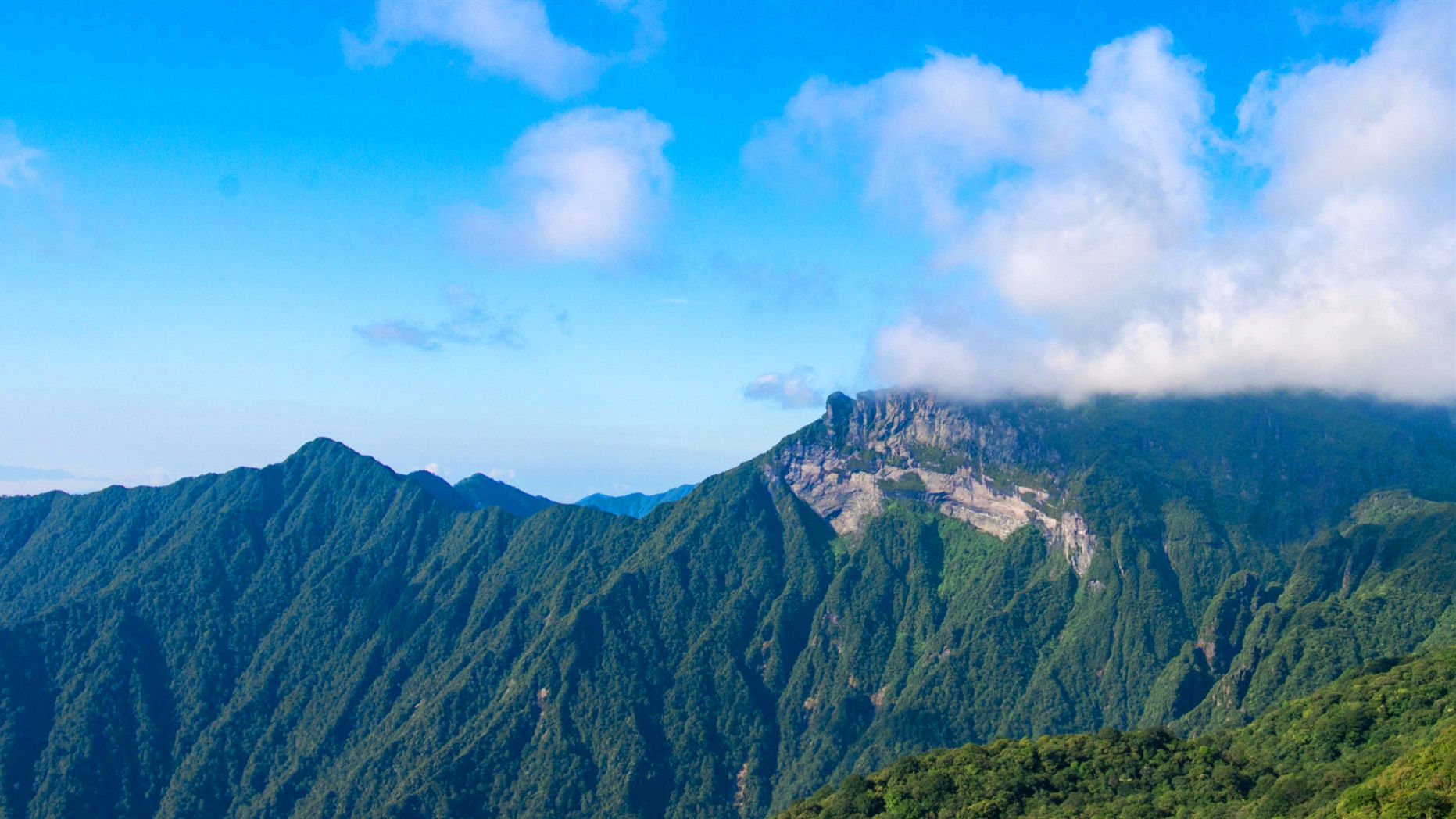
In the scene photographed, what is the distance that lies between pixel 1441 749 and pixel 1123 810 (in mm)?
31528

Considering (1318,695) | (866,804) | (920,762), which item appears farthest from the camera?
(1318,695)

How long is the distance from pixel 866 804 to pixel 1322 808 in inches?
1835

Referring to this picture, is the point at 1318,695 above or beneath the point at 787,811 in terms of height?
above

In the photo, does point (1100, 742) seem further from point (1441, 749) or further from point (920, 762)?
point (1441, 749)

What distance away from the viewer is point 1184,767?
13062 cm

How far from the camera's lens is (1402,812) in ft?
285

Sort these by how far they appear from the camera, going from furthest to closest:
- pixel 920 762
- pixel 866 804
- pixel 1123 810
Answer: pixel 920 762, pixel 866 804, pixel 1123 810

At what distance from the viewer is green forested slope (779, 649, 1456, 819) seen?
387 feet

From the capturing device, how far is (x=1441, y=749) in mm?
98062

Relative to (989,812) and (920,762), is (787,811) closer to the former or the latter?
(920,762)

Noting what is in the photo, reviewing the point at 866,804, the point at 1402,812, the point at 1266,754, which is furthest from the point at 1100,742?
the point at 1402,812

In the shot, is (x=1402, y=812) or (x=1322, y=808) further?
(x=1322, y=808)

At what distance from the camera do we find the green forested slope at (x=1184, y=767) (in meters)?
118

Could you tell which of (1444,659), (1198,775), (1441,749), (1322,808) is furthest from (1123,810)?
(1444,659)
